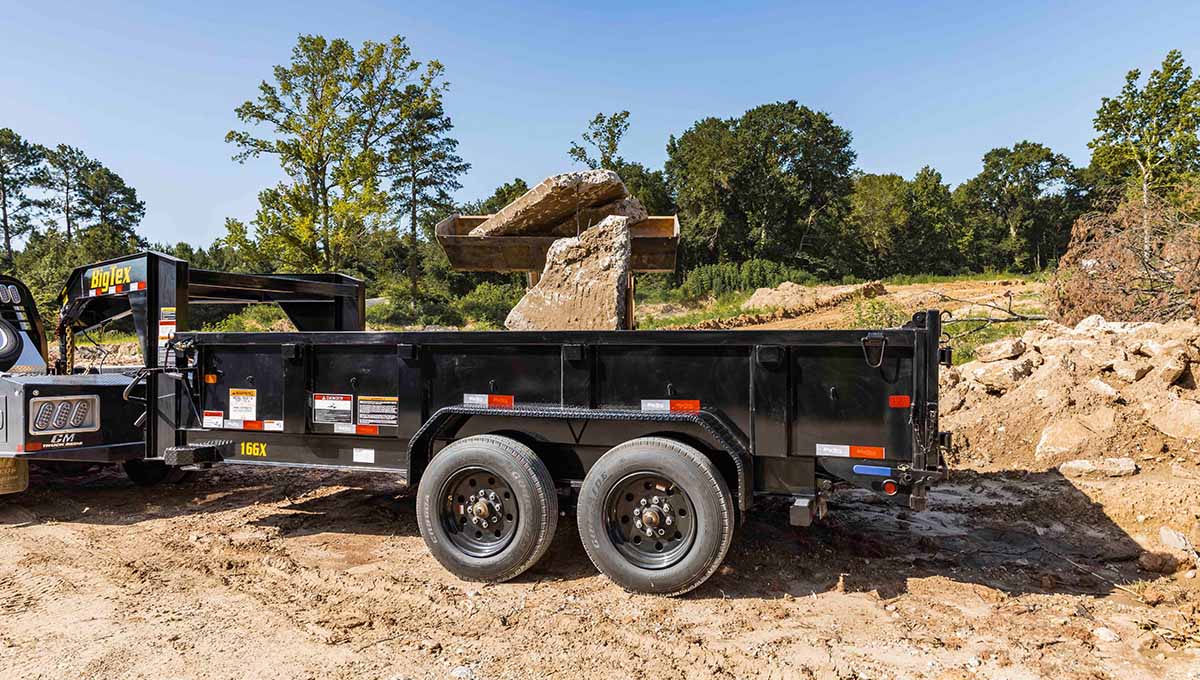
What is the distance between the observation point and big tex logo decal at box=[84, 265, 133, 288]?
6500mm

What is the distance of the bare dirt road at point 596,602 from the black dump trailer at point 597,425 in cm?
44

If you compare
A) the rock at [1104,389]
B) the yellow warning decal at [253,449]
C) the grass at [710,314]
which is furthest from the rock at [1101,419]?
the grass at [710,314]

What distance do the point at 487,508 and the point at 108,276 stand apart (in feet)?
15.2

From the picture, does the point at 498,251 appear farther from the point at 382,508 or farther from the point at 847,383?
the point at 847,383

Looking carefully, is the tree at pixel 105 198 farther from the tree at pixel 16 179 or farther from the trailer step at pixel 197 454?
the trailer step at pixel 197 454

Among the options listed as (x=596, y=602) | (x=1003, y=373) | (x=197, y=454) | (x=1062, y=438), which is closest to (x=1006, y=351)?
(x=1003, y=373)

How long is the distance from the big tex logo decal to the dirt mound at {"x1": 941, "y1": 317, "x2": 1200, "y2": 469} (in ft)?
28.4

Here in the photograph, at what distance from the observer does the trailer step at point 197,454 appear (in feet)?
18.3

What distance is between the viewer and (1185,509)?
5.92m

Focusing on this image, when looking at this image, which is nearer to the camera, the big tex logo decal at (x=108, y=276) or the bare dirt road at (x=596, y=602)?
the bare dirt road at (x=596, y=602)

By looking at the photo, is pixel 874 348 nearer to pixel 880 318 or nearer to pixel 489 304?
pixel 880 318

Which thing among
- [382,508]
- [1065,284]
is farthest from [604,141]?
[382,508]

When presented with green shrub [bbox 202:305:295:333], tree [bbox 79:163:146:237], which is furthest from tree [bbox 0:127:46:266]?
green shrub [bbox 202:305:295:333]

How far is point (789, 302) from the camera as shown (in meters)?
25.1
